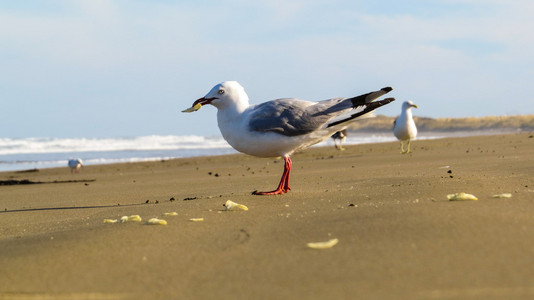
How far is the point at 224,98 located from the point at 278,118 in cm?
63

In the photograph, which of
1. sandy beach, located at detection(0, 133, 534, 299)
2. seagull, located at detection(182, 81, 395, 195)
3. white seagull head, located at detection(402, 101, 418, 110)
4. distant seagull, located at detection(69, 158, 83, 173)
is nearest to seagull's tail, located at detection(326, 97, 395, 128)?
seagull, located at detection(182, 81, 395, 195)

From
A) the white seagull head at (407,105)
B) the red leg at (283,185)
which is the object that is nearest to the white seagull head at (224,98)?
the red leg at (283,185)

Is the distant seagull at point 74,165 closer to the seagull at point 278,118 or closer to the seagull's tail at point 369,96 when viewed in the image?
the seagull at point 278,118

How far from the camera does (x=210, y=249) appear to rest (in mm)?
3041

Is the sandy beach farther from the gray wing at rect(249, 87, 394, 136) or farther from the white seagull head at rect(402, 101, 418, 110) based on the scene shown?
the white seagull head at rect(402, 101, 418, 110)

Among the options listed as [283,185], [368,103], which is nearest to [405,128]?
[368,103]

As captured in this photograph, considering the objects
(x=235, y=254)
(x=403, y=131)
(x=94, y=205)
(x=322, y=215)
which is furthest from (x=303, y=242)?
(x=403, y=131)

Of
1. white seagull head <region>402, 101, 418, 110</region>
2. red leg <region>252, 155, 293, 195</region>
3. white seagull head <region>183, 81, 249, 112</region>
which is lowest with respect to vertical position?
red leg <region>252, 155, 293, 195</region>

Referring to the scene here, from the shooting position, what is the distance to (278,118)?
582 centimetres

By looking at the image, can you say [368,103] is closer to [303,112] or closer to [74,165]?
[303,112]

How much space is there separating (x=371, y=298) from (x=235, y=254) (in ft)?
3.18

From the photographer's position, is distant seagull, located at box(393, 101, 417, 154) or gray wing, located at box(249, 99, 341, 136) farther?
distant seagull, located at box(393, 101, 417, 154)

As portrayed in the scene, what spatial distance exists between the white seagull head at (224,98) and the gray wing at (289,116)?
0.66 feet

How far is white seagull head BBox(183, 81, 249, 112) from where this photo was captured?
6043 millimetres
